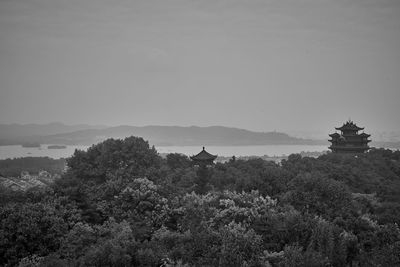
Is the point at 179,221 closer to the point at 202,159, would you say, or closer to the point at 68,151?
the point at 202,159

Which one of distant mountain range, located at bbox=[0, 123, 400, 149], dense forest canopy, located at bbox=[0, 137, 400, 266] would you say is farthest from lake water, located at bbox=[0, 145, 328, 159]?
dense forest canopy, located at bbox=[0, 137, 400, 266]

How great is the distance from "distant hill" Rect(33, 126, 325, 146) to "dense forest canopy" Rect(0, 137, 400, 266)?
10820 cm

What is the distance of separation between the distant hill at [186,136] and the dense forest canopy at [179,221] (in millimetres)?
108196

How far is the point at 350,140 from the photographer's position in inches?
2200

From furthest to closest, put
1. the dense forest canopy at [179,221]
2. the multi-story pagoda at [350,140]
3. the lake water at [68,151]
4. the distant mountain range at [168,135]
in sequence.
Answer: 1. the distant mountain range at [168,135]
2. the lake water at [68,151]
3. the multi-story pagoda at [350,140]
4. the dense forest canopy at [179,221]

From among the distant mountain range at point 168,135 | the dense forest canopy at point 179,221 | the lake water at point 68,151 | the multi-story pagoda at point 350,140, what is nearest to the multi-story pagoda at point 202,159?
the dense forest canopy at point 179,221

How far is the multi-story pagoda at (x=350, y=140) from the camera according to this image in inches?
2174

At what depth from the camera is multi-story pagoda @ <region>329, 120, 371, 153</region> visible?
5522cm

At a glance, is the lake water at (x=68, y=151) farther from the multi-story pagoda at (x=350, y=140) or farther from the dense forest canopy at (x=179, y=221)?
the dense forest canopy at (x=179, y=221)

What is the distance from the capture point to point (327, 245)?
63.3ft

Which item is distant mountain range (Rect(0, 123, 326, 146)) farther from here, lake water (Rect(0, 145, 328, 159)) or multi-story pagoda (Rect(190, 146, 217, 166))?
multi-story pagoda (Rect(190, 146, 217, 166))

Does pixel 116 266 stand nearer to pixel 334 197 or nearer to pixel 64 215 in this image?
pixel 64 215

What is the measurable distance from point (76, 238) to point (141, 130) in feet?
463

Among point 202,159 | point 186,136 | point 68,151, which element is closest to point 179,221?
point 202,159
